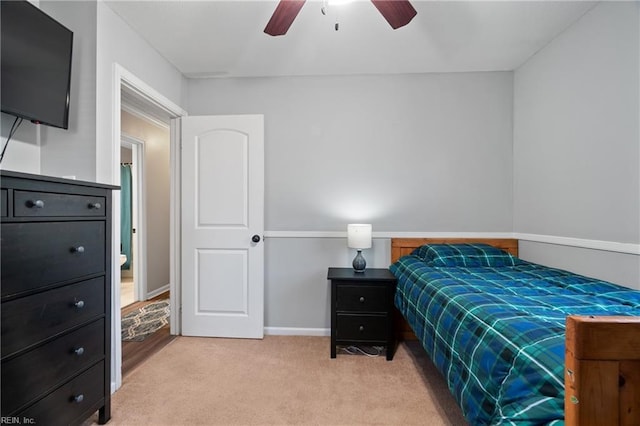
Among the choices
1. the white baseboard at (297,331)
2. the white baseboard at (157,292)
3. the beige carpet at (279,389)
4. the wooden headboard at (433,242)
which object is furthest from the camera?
the white baseboard at (157,292)

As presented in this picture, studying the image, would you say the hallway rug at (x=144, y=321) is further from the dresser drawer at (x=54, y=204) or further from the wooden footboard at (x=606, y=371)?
the wooden footboard at (x=606, y=371)

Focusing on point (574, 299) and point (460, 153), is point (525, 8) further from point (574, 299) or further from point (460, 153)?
point (574, 299)

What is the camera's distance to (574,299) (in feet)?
4.63

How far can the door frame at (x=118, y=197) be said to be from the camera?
189 centimetres

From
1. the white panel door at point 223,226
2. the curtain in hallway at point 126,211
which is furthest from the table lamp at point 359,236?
the curtain in hallway at point 126,211

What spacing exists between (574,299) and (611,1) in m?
1.75

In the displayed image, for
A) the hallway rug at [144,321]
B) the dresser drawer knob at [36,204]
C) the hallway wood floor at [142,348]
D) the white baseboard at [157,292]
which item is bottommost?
the hallway wood floor at [142,348]

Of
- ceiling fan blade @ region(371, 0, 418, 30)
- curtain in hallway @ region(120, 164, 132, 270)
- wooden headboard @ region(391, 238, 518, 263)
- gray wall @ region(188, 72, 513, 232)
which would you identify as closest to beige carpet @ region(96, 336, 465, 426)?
wooden headboard @ region(391, 238, 518, 263)

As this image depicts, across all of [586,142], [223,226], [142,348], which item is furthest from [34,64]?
[586,142]

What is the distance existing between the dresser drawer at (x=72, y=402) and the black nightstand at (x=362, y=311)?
1.49 metres

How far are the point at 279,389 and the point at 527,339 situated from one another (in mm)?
1504

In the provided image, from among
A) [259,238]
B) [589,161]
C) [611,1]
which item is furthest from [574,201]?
[259,238]

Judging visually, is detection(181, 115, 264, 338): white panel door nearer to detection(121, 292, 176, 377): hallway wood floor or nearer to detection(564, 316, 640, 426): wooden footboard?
detection(121, 292, 176, 377): hallway wood floor

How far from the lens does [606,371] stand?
63 cm
